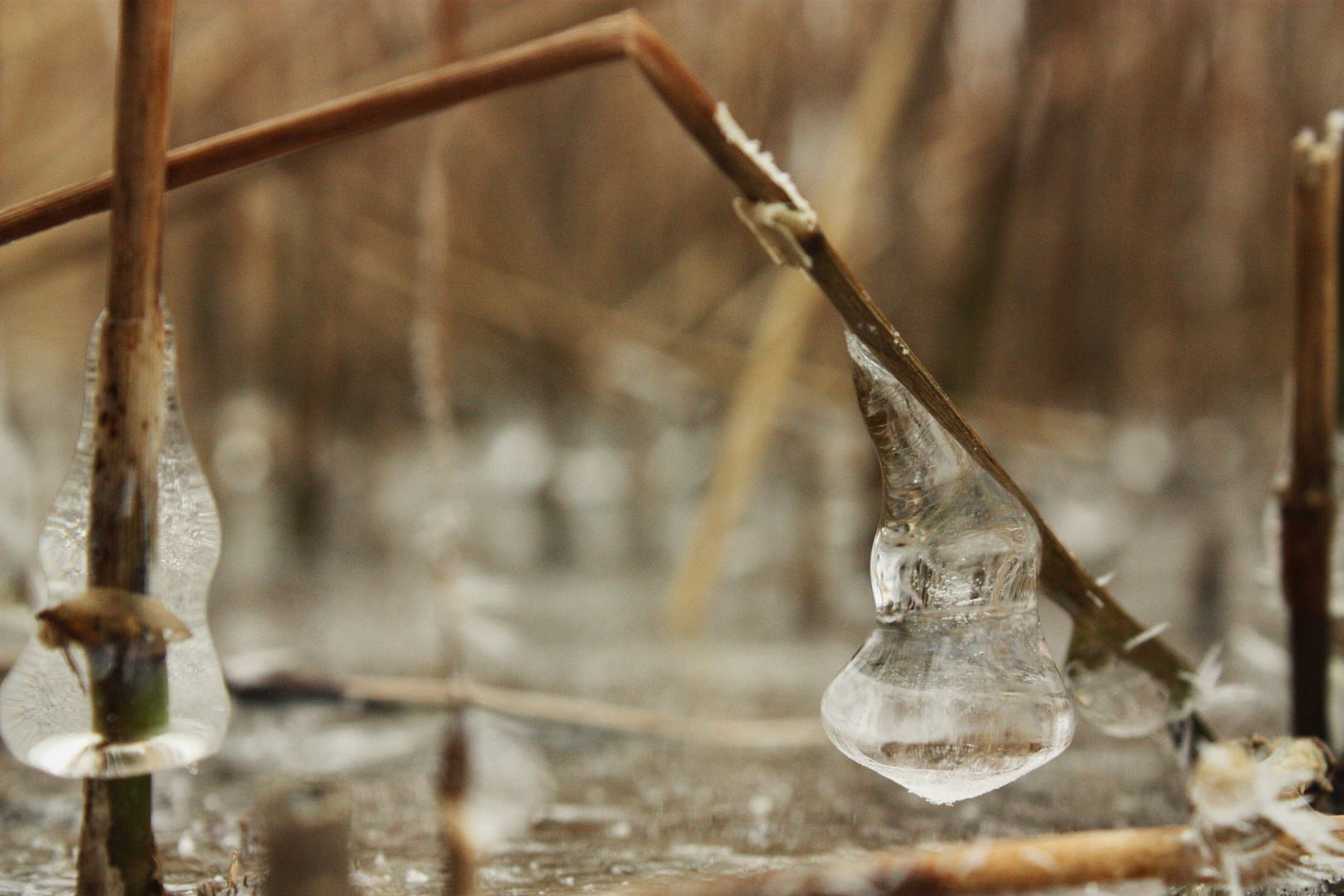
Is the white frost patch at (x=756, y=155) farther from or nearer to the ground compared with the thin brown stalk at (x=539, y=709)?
farther from the ground

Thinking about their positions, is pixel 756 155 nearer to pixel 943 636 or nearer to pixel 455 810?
pixel 943 636

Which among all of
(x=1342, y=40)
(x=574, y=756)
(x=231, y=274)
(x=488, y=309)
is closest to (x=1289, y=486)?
(x=574, y=756)

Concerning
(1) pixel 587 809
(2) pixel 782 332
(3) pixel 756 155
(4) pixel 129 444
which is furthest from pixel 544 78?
(2) pixel 782 332

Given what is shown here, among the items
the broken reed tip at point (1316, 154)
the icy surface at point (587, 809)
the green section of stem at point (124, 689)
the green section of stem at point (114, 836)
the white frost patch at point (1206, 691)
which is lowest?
the icy surface at point (587, 809)

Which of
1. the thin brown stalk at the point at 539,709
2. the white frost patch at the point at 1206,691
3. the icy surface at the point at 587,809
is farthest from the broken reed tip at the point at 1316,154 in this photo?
the thin brown stalk at the point at 539,709

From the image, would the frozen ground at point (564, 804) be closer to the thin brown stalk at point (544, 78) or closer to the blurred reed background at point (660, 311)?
the blurred reed background at point (660, 311)

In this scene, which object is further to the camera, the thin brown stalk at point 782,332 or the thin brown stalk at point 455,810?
the thin brown stalk at point 782,332

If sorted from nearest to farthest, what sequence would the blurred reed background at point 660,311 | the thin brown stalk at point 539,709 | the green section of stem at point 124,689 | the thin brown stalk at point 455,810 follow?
the green section of stem at point 124,689
the thin brown stalk at point 455,810
the thin brown stalk at point 539,709
the blurred reed background at point 660,311

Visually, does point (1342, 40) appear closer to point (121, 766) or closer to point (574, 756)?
point (574, 756)

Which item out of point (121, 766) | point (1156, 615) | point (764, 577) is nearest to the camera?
point (121, 766)
